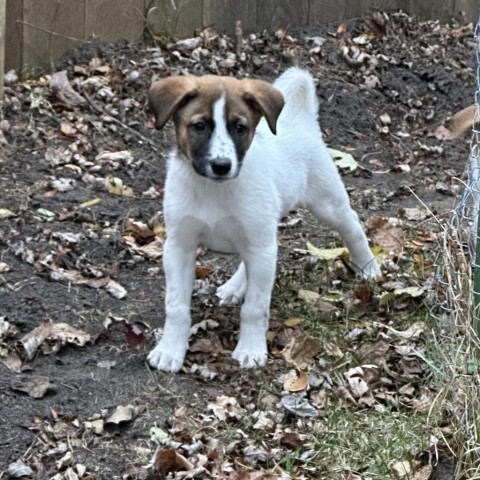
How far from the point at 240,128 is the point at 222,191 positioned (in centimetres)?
34

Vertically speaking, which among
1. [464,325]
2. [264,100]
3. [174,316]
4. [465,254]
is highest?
[264,100]

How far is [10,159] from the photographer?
23.9ft

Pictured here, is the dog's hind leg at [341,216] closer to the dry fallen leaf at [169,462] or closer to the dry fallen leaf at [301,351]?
the dry fallen leaf at [301,351]

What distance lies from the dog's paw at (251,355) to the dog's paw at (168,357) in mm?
274

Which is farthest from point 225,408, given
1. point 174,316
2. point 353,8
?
point 353,8

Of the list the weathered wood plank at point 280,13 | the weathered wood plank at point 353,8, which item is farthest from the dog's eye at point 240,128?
the weathered wood plank at point 353,8

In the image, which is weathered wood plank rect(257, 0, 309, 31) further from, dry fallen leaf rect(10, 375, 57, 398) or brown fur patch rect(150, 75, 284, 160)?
dry fallen leaf rect(10, 375, 57, 398)

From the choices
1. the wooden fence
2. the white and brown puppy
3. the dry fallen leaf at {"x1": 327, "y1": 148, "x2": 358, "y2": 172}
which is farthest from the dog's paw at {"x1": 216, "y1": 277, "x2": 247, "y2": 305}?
the wooden fence

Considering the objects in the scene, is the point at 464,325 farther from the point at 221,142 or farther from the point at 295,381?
the point at 221,142

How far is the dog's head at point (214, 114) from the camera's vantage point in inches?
198

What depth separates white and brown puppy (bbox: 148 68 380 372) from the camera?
16.6 ft

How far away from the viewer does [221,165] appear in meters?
4.98

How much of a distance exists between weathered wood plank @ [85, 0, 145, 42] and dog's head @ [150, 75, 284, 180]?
344 cm

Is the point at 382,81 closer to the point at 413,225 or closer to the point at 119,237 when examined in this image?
the point at 413,225
